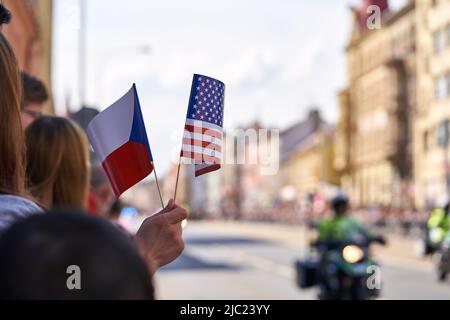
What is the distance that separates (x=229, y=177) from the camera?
185750 mm

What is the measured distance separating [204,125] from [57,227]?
4.10ft

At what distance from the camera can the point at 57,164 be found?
3.44 meters

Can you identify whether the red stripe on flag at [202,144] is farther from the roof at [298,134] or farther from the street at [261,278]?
the roof at [298,134]

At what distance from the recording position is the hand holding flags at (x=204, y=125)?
102 inches

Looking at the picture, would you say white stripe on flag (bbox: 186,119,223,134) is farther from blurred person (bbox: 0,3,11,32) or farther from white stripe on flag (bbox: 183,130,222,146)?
blurred person (bbox: 0,3,11,32)

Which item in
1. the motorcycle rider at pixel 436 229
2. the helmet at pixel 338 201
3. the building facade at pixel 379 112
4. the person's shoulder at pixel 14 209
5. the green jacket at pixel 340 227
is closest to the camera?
the person's shoulder at pixel 14 209

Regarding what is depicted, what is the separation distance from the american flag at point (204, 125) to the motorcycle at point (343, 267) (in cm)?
1057

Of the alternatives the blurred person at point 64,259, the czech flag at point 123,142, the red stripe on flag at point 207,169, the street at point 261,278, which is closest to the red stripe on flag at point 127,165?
the czech flag at point 123,142

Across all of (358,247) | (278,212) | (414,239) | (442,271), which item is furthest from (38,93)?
(278,212)

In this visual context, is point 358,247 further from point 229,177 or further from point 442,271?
point 229,177

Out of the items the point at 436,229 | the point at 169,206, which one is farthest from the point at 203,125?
the point at 436,229

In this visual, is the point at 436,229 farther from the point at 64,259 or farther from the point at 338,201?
the point at 64,259

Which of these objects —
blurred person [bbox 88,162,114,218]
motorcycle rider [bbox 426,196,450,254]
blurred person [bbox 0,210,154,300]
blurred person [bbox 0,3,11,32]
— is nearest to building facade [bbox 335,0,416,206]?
motorcycle rider [bbox 426,196,450,254]

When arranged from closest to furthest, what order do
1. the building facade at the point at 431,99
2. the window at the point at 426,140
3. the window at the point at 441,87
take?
1. the building facade at the point at 431,99
2. the window at the point at 441,87
3. the window at the point at 426,140
